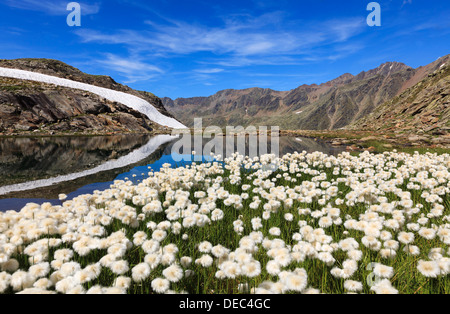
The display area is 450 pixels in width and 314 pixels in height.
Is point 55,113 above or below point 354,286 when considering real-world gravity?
above

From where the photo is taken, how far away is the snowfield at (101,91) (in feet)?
331

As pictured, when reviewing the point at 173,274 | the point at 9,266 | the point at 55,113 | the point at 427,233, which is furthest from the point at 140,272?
the point at 55,113

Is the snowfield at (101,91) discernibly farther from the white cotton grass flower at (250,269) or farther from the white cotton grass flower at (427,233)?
the white cotton grass flower at (250,269)

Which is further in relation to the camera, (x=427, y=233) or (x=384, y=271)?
(x=427, y=233)

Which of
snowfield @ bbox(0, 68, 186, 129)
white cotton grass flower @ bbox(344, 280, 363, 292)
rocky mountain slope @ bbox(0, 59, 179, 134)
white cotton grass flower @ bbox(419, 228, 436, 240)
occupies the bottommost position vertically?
white cotton grass flower @ bbox(344, 280, 363, 292)

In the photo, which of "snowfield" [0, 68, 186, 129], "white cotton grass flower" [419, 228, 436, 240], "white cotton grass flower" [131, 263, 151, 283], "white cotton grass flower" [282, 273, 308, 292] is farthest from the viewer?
"snowfield" [0, 68, 186, 129]

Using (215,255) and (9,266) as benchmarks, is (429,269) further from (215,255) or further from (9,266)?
(9,266)

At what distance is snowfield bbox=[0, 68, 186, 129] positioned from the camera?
101 metres

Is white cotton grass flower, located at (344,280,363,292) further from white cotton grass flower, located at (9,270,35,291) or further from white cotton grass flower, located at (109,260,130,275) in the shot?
white cotton grass flower, located at (9,270,35,291)

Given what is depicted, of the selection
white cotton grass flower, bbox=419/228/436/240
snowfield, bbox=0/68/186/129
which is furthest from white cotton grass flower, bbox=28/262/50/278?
snowfield, bbox=0/68/186/129

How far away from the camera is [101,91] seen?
120m

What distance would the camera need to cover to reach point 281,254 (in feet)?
10.6
